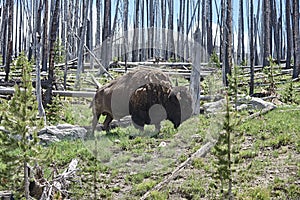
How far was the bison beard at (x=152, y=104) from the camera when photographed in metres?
8.73

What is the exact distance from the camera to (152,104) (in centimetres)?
891

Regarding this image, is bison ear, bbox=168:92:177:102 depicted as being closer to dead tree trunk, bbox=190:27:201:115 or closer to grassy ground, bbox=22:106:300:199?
grassy ground, bbox=22:106:300:199

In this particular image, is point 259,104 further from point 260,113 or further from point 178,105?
point 178,105

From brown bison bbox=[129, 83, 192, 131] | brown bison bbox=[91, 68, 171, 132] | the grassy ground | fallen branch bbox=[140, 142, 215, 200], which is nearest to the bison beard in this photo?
brown bison bbox=[129, 83, 192, 131]

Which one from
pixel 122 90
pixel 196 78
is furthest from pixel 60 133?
pixel 196 78

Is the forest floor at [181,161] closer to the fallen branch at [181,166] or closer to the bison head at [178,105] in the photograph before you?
the fallen branch at [181,166]

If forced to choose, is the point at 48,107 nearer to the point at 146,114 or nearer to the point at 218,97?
the point at 146,114

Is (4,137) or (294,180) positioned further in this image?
(294,180)

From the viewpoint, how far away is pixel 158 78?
9.02m

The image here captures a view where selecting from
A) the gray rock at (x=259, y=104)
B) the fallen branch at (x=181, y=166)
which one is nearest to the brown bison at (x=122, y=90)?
the fallen branch at (x=181, y=166)

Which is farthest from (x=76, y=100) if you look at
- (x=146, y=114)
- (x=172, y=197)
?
(x=172, y=197)

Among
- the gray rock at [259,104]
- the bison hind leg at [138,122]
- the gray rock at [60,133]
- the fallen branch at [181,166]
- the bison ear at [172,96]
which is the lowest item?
the fallen branch at [181,166]

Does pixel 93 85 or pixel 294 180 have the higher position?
Answer: pixel 93 85

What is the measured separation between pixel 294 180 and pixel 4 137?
423cm
